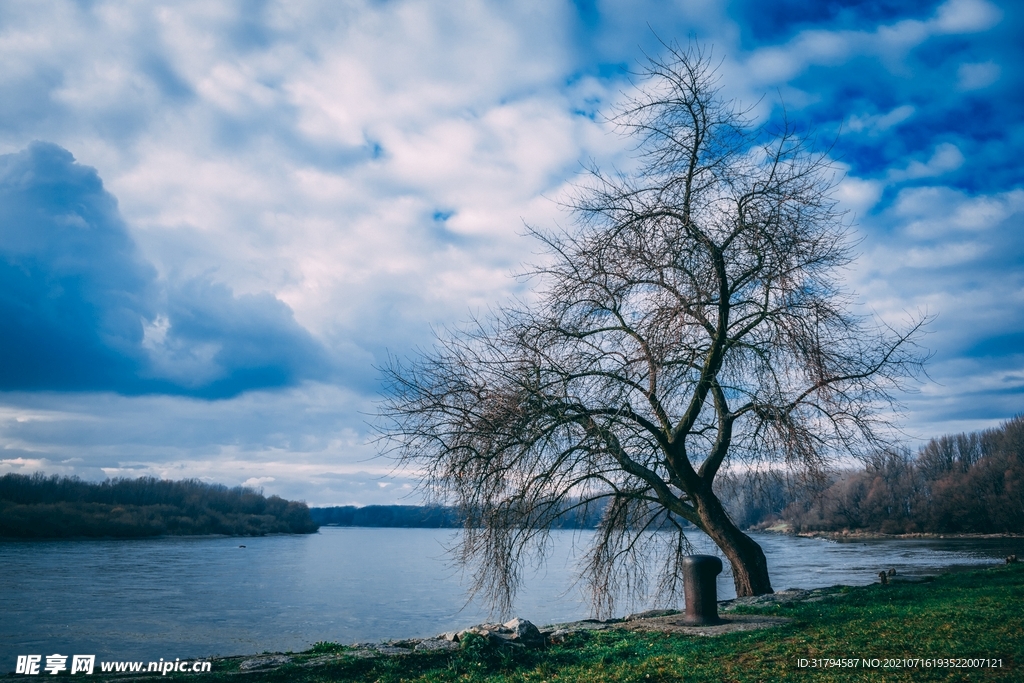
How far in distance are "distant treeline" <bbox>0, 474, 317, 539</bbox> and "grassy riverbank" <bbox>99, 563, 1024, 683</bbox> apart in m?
79.1

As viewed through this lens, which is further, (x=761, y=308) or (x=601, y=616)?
(x=601, y=616)

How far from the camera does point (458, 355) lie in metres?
11.4

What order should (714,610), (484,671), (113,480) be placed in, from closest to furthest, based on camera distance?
(484,671) → (714,610) → (113,480)

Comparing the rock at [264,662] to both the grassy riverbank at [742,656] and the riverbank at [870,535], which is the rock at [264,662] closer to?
the grassy riverbank at [742,656]

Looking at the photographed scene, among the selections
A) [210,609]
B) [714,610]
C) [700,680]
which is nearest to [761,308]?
[714,610]

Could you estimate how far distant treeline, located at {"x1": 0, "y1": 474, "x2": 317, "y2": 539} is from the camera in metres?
70.6

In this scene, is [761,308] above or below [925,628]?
above

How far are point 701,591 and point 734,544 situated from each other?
3.31 m

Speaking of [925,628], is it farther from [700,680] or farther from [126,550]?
[126,550]

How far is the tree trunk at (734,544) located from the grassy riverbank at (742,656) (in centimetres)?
302

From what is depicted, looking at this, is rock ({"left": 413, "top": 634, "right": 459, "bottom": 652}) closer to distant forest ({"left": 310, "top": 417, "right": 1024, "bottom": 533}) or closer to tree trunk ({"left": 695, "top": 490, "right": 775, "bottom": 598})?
tree trunk ({"left": 695, "top": 490, "right": 775, "bottom": 598})

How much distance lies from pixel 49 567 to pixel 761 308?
48376 mm

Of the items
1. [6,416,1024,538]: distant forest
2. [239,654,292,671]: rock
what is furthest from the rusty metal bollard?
[6,416,1024,538]: distant forest

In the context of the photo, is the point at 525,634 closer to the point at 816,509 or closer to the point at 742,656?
→ the point at 742,656
